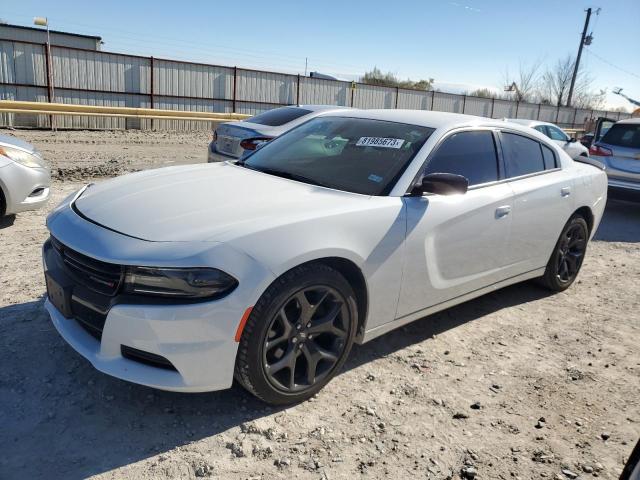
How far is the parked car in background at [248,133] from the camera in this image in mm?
8234

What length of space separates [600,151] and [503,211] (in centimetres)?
689

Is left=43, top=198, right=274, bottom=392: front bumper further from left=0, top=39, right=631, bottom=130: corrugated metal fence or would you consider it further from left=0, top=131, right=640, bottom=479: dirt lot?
left=0, top=39, right=631, bottom=130: corrugated metal fence

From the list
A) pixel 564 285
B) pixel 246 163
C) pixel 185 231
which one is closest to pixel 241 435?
pixel 185 231

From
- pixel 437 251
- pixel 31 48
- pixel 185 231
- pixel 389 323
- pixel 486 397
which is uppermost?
pixel 31 48

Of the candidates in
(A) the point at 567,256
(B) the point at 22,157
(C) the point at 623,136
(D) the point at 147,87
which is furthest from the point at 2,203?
(D) the point at 147,87

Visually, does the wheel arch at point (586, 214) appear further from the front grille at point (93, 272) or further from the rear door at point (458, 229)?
the front grille at point (93, 272)

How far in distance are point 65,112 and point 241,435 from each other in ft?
48.7

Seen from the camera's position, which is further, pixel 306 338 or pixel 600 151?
pixel 600 151

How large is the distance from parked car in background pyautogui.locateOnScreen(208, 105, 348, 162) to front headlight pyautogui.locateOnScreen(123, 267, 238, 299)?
18.1 ft

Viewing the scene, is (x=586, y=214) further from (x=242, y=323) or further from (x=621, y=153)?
(x=621, y=153)

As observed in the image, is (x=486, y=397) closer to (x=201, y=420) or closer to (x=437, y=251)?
(x=437, y=251)

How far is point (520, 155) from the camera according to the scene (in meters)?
4.54

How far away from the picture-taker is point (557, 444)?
2918 mm

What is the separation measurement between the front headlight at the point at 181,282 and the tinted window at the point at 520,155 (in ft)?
8.85
